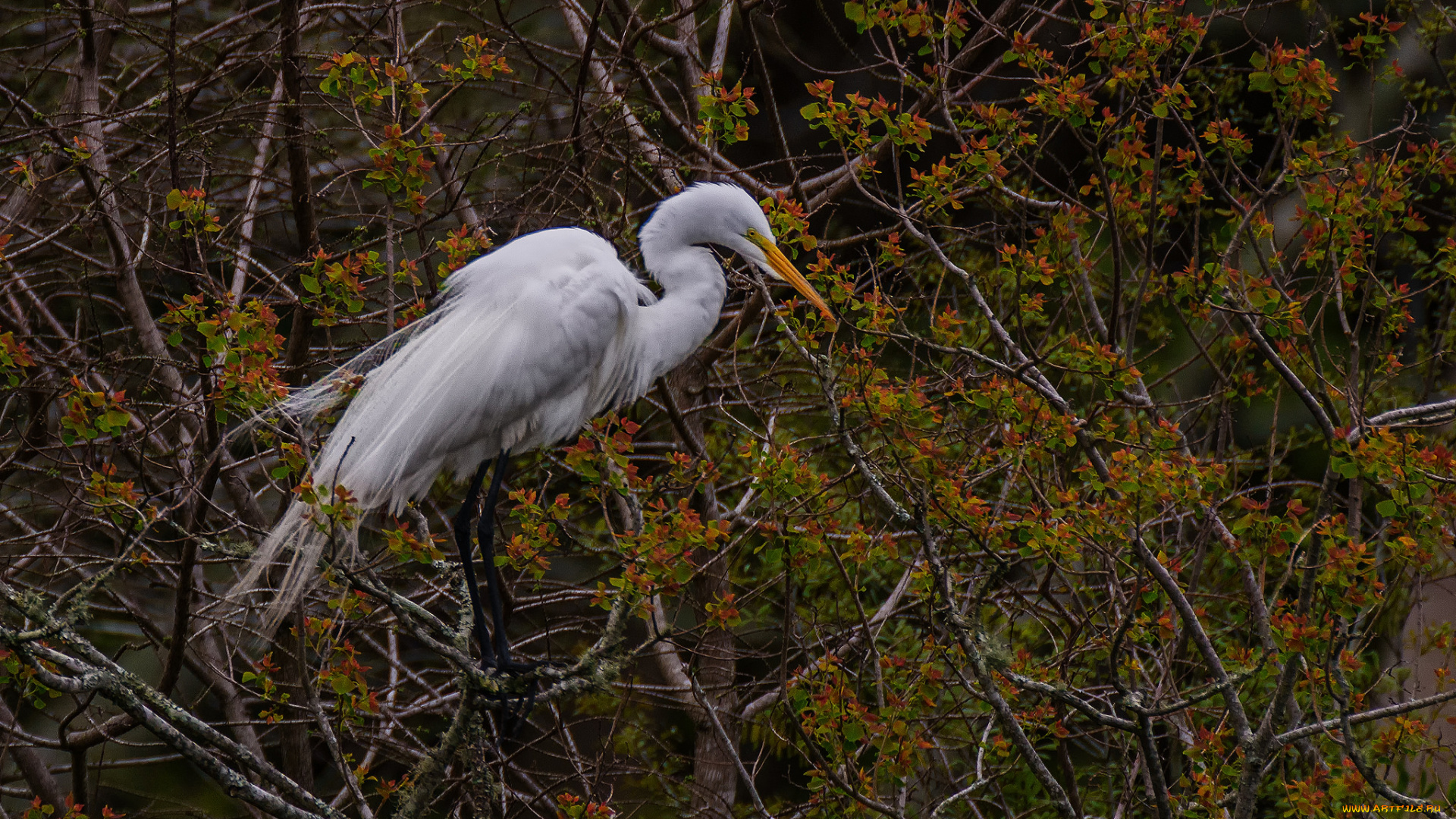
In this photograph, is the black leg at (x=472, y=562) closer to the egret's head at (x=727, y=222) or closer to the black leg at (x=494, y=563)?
the black leg at (x=494, y=563)

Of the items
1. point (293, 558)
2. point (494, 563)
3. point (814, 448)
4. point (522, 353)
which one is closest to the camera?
point (293, 558)

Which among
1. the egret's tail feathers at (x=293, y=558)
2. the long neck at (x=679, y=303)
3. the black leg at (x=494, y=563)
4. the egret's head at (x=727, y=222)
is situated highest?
the egret's head at (x=727, y=222)

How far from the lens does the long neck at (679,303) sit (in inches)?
138

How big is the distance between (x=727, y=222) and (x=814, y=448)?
5.12 feet

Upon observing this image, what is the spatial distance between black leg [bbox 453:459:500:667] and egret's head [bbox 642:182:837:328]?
926mm

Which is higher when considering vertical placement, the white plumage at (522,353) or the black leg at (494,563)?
the white plumage at (522,353)

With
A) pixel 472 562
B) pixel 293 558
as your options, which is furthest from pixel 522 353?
pixel 293 558

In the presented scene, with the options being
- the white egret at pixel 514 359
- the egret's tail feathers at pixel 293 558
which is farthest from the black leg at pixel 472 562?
the egret's tail feathers at pixel 293 558

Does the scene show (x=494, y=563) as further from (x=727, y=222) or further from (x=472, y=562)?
(x=727, y=222)

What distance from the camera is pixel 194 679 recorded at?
21.2 feet

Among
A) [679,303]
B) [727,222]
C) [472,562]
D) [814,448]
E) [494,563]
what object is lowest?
[814,448]

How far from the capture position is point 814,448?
4.83m

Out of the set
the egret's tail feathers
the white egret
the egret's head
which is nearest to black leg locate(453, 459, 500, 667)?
the white egret

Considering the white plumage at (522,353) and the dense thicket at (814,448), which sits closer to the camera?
the dense thicket at (814,448)
